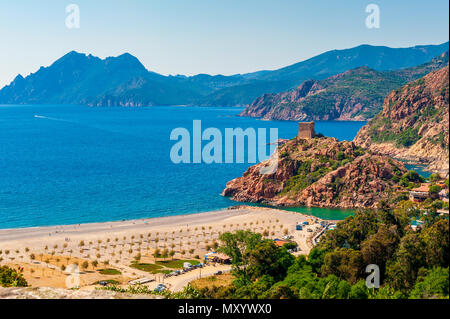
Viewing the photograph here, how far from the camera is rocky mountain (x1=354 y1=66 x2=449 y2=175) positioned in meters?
108

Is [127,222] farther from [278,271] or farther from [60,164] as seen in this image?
[60,164]

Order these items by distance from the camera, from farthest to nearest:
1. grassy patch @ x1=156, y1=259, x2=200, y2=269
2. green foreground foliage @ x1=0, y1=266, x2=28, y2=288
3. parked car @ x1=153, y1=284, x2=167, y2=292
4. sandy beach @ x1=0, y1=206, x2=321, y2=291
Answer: grassy patch @ x1=156, y1=259, x2=200, y2=269, sandy beach @ x1=0, y1=206, x2=321, y2=291, parked car @ x1=153, y1=284, x2=167, y2=292, green foreground foliage @ x1=0, y1=266, x2=28, y2=288

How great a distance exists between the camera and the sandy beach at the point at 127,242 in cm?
3870

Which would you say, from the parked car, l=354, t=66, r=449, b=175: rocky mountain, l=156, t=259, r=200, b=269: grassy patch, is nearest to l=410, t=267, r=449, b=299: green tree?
the parked car

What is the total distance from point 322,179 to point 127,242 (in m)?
33.4

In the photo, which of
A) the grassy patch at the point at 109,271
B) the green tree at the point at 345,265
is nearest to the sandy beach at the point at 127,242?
the grassy patch at the point at 109,271

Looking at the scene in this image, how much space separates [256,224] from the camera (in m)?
56.9

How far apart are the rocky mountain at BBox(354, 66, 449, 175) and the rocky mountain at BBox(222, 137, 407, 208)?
36.2 meters

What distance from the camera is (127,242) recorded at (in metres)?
50.0

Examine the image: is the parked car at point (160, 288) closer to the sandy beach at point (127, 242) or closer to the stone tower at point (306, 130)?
the sandy beach at point (127, 242)

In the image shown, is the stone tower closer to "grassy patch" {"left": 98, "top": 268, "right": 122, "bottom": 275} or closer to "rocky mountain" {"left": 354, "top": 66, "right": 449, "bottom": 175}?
"rocky mountain" {"left": 354, "top": 66, "right": 449, "bottom": 175}

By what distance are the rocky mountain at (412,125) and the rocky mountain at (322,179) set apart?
36.2m

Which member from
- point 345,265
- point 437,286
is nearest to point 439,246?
point 437,286
